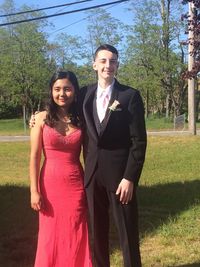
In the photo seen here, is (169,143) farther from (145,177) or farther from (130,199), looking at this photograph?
(130,199)

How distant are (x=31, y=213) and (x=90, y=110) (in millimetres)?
3616

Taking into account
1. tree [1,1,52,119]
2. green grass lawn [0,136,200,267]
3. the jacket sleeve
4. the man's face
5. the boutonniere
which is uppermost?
tree [1,1,52,119]

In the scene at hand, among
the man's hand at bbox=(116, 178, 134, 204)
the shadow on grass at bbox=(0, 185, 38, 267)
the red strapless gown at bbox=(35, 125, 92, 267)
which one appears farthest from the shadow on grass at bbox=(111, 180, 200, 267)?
the man's hand at bbox=(116, 178, 134, 204)

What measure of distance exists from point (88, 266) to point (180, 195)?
459 cm

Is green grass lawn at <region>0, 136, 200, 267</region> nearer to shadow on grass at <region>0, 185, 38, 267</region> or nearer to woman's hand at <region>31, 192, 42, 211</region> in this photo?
shadow on grass at <region>0, 185, 38, 267</region>

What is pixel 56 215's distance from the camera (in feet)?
12.3

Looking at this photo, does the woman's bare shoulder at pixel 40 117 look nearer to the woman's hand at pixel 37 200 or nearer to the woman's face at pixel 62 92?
the woman's face at pixel 62 92

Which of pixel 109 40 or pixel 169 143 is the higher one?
pixel 109 40

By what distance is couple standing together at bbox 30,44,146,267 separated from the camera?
3623mm

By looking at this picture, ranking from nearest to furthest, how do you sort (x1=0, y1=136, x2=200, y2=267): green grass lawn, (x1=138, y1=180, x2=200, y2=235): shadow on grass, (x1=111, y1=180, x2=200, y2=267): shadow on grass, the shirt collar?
the shirt collar → (x1=0, y1=136, x2=200, y2=267): green grass lawn → (x1=111, y1=180, x2=200, y2=267): shadow on grass → (x1=138, y1=180, x2=200, y2=235): shadow on grass

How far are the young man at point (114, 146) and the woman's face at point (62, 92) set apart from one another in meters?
0.12

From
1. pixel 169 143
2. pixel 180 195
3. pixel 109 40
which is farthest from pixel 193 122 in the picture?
pixel 109 40

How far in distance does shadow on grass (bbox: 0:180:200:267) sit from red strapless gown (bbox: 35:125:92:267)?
1.23 m

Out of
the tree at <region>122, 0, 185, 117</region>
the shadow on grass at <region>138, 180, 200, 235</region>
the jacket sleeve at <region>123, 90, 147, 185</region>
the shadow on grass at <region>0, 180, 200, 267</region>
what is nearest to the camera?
the jacket sleeve at <region>123, 90, 147, 185</region>
